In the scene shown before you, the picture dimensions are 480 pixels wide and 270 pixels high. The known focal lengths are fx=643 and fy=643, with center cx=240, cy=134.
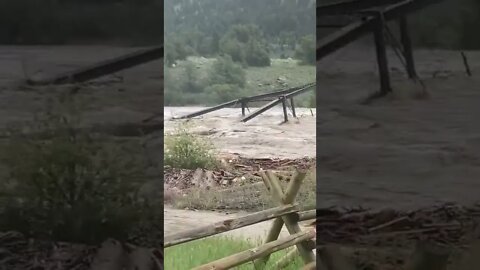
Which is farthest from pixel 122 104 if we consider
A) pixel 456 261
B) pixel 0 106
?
pixel 456 261

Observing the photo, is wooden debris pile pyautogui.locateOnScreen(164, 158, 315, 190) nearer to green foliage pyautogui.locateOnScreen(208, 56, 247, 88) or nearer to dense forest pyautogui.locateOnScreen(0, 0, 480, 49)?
green foliage pyautogui.locateOnScreen(208, 56, 247, 88)

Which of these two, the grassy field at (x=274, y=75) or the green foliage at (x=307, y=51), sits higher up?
the green foliage at (x=307, y=51)

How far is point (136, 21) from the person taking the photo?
2.01 metres

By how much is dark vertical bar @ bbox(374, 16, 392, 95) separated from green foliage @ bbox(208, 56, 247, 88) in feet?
1.50

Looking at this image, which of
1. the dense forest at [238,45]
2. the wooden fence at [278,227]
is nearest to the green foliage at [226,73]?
the dense forest at [238,45]

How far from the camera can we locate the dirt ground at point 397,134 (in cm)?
202

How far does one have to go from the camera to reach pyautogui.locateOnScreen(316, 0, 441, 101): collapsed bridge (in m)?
2.01

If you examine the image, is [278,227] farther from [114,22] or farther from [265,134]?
[114,22]

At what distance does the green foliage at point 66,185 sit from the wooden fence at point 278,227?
13.0 inches

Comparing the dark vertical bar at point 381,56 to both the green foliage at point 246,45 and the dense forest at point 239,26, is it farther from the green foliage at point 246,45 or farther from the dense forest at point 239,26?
the green foliage at point 246,45

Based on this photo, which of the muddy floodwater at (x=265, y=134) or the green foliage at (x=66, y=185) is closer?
the green foliage at (x=66, y=185)

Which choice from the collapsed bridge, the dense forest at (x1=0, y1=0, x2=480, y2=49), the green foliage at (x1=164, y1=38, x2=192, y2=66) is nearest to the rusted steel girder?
the dense forest at (x1=0, y1=0, x2=480, y2=49)

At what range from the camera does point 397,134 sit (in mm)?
2027

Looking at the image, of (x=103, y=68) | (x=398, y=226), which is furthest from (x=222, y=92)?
(x=398, y=226)
